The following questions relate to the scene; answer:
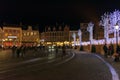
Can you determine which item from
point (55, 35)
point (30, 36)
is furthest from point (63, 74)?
point (55, 35)

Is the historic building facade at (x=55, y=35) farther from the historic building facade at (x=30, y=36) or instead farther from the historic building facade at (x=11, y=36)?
the historic building facade at (x=11, y=36)

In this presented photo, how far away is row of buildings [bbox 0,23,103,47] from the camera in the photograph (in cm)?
15525

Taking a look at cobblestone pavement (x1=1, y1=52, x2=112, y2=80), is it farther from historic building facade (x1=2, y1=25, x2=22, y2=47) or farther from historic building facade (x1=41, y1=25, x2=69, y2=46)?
historic building facade (x1=41, y1=25, x2=69, y2=46)

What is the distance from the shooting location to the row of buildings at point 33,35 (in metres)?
155

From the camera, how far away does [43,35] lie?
18212cm

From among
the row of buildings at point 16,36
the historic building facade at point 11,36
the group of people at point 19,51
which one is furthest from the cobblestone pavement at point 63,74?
the historic building facade at point 11,36

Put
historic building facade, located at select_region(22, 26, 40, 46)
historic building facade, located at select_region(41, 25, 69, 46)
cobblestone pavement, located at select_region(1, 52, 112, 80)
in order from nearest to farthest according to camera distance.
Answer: cobblestone pavement, located at select_region(1, 52, 112, 80) < historic building facade, located at select_region(22, 26, 40, 46) < historic building facade, located at select_region(41, 25, 69, 46)

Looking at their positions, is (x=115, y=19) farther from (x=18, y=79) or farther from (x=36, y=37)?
(x=36, y=37)

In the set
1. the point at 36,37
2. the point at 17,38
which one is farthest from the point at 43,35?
the point at 17,38

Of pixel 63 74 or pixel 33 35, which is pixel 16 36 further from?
pixel 63 74

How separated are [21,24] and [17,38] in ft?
53.3

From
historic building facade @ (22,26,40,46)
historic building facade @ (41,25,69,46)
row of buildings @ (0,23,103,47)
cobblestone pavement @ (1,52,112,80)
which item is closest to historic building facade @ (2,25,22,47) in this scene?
row of buildings @ (0,23,103,47)

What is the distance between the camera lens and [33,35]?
174750mm

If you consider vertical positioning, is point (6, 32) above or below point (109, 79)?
above
